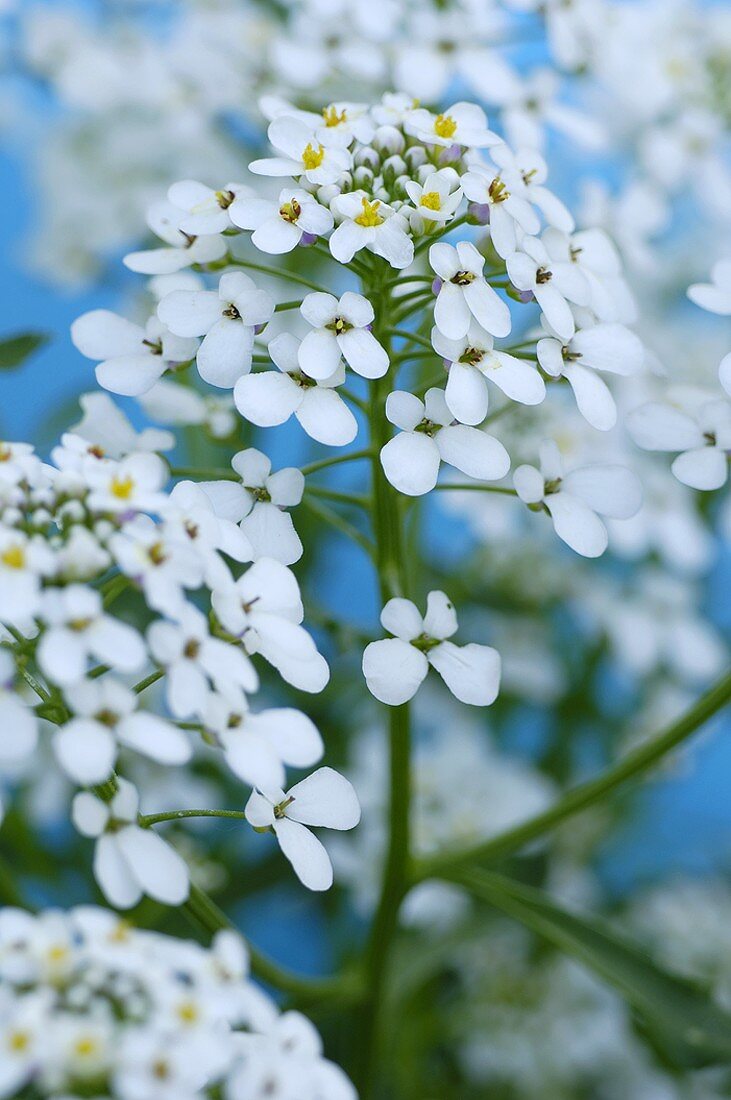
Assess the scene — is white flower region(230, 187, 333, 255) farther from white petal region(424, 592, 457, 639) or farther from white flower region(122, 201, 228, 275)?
white petal region(424, 592, 457, 639)

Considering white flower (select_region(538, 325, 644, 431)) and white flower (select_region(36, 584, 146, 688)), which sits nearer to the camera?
white flower (select_region(36, 584, 146, 688))

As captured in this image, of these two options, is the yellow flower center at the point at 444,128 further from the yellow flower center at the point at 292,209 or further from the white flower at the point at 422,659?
the white flower at the point at 422,659

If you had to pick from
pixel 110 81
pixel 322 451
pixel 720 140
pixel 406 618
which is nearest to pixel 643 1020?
pixel 406 618

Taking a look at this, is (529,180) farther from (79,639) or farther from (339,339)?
(79,639)

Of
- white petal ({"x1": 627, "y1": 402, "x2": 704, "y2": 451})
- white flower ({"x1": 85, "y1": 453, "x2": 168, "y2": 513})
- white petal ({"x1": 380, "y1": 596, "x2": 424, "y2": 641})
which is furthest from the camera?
white petal ({"x1": 627, "y1": 402, "x2": 704, "y2": 451})

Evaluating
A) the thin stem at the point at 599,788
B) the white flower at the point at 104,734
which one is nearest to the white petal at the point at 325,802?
the white flower at the point at 104,734

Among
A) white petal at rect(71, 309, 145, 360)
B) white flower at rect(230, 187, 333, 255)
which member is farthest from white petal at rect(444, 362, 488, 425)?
white petal at rect(71, 309, 145, 360)

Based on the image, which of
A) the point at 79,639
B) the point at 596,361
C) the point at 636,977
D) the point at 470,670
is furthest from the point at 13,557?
the point at 636,977
